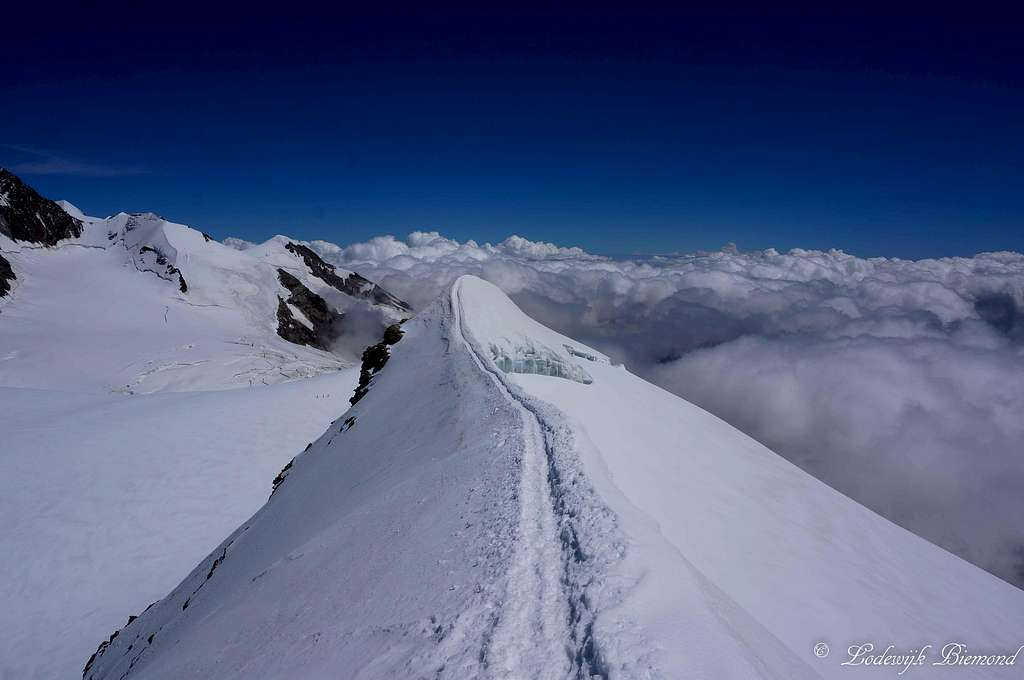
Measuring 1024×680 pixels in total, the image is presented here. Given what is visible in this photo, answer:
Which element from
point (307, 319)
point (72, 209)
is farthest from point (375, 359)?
point (72, 209)

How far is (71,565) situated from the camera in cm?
1772

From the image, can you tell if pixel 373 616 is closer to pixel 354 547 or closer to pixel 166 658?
pixel 354 547

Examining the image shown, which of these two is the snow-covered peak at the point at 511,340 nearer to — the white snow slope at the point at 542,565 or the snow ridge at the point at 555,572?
the white snow slope at the point at 542,565

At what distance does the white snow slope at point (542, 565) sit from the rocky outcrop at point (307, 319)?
386 feet

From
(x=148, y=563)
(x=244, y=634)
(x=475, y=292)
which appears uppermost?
(x=475, y=292)

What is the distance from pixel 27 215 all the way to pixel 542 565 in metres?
147

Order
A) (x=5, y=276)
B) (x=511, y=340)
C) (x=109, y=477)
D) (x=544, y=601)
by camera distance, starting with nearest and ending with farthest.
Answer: (x=544, y=601) < (x=511, y=340) < (x=109, y=477) < (x=5, y=276)

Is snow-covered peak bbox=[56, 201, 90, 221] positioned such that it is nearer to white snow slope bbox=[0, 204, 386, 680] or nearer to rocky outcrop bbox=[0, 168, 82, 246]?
rocky outcrop bbox=[0, 168, 82, 246]

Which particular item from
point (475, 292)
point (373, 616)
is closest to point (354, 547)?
point (373, 616)

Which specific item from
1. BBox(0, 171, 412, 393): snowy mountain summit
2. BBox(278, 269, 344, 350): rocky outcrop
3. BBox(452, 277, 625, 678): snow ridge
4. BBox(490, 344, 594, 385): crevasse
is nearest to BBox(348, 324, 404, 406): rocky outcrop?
BBox(490, 344, 594, 385): crevasse

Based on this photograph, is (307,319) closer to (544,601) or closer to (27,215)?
(27,215)

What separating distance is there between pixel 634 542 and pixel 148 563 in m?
21.4

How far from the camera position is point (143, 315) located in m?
88.1

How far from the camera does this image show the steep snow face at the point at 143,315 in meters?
63.9
